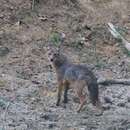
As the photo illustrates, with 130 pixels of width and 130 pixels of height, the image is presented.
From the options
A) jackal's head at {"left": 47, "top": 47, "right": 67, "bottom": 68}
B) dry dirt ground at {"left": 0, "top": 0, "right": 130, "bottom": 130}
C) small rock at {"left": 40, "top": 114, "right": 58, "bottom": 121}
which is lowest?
dry dirt ground at {"left": 0, "top": 0, "right": 130, "bottom": 130}

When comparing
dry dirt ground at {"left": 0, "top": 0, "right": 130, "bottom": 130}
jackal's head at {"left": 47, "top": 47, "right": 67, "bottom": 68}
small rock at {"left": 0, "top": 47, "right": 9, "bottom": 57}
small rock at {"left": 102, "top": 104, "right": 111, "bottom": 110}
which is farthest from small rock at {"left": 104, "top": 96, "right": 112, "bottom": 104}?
small rock at {"left": 0, "top": 47, "right": 9, "bottom": 57}

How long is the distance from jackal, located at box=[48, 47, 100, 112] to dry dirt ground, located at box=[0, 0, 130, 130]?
269 millimetres

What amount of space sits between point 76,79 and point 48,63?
2893 mm

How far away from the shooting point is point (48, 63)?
14.2 meters

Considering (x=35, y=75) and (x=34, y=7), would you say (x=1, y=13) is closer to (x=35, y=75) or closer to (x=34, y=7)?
(x=34, y=7)

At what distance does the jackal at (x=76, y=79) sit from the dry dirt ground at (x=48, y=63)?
0.27 m

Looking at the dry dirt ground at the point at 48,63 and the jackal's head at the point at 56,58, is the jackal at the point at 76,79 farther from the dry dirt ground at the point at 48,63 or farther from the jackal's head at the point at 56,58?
the dry dirt ground at the point at 48,63

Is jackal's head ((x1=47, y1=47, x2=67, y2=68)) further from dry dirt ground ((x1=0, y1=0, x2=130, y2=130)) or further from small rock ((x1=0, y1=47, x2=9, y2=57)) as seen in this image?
small rock ((x1=0, y1=47, x2=9, y2=57))

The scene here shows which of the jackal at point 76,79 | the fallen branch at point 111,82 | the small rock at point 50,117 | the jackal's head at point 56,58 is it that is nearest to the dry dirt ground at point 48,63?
the small rock at point 50,117

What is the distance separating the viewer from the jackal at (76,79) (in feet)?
36.6

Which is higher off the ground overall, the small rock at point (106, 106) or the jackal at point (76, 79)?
the jackal at point (76, 79)

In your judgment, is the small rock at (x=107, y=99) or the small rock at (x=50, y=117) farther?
the small rock at (x=107, y=99)

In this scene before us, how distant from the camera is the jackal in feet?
Answer: 36.6

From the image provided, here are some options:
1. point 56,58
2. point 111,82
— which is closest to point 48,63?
point 111,82
